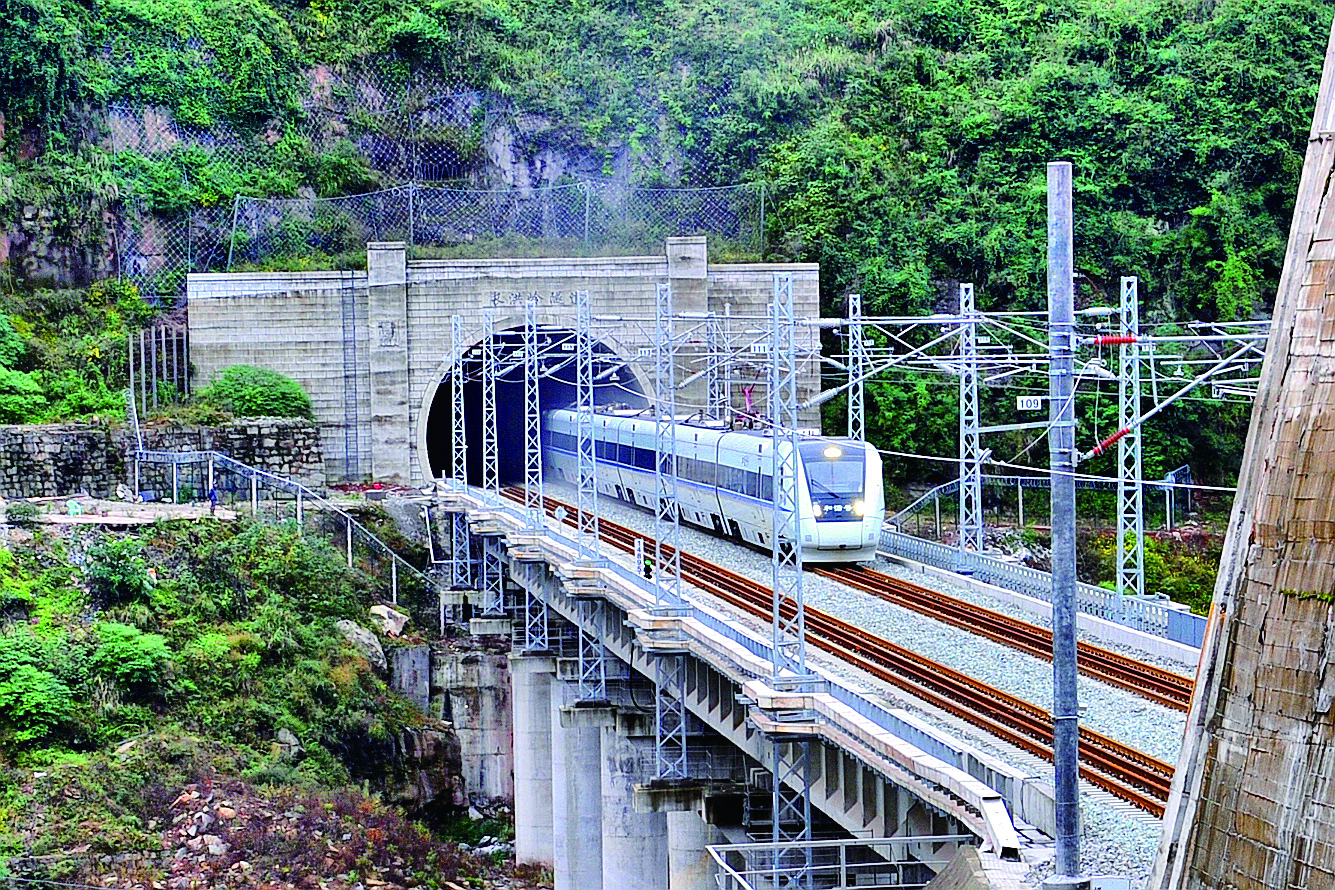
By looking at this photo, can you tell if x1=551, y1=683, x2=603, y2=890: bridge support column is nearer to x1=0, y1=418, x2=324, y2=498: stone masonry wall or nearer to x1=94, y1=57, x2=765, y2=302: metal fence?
x1=0, y1=418, x2=324, y2=498: stone masonry wall

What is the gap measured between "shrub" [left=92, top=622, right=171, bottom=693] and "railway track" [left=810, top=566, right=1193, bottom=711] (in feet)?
46.8

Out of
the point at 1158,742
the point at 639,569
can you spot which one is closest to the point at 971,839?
the point at 1158,742

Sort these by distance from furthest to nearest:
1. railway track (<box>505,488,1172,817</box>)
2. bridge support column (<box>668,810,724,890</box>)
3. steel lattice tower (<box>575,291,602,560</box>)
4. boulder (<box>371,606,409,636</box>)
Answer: boulder (<box>371,606,409,636</box>) < steel lattice tower (<box>575,291,602,560</box>) < bridge support column (<box>668,810,724,890</box>) < railway track (<box>505,488,1172,817</box>)

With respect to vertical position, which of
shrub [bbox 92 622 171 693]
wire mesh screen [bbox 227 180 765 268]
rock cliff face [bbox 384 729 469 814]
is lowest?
rock cliff face [bbox 384 729 469 814]

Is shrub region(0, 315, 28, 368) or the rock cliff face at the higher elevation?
shrub region(0, 315, 28, 368)

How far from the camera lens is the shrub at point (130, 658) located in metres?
35.8

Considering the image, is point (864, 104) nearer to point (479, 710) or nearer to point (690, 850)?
point (479, 710)

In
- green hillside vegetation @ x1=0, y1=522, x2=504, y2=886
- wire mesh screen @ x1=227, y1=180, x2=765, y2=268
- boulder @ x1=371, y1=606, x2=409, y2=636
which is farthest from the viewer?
wire mesh screen @ x1=227, y1=180, x2=765, y2=268

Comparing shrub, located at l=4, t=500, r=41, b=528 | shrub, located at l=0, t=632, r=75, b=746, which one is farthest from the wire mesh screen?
shrub, located at l=0, t=632, r=75, b=746

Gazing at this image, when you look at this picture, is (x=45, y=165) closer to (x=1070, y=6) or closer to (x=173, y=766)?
(x=173, y=766)

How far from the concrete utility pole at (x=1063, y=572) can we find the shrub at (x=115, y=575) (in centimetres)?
3027

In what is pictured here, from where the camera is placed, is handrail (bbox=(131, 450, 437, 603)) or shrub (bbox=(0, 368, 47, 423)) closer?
handrail (bbox=(131, 450, 437, 603))

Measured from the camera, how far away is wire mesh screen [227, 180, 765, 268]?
57.6 m

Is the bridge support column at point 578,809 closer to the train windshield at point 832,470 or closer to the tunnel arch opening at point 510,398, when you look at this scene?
the train windshield at point 832,470
